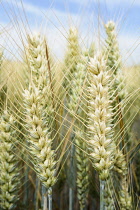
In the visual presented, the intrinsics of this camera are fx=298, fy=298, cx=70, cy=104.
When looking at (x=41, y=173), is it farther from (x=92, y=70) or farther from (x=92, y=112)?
(x=92, y=70)

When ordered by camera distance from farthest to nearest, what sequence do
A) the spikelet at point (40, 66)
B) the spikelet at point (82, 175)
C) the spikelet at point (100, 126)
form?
the spikelet at point (82, 175) → the spikelet at point (40, 66) → the spikelet at point (100, 126)

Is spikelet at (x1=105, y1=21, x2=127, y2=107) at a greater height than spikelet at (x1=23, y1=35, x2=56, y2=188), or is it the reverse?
spikelet at (x1=105, y1=21, x2=127, y2=107)

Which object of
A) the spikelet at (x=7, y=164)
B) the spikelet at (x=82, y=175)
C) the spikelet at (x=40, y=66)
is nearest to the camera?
the spikelet at (x=40, y=66)

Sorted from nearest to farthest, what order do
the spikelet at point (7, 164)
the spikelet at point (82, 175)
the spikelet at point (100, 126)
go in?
the spikelet at point (100, 126) → the spikelet at point (7, 164) → the spikelet at point (82, 175)

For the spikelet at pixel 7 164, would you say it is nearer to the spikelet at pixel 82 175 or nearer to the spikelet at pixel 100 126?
the spikelet at pixel 82 175

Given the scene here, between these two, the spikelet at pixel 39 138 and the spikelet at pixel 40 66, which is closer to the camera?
the spikelet at pixel 39 138

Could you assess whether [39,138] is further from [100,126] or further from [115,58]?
[115,58]

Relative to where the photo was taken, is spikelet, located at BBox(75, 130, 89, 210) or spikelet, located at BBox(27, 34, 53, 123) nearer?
spikelet, located at BBox(27, 34, 53, 123)

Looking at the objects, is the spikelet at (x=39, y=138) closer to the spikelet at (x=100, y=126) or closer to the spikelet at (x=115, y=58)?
the spikelet at (x=100, y=126)

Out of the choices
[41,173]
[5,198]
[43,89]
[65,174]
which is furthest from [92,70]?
[65,174]

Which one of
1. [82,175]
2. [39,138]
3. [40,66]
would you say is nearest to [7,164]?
[39,138]

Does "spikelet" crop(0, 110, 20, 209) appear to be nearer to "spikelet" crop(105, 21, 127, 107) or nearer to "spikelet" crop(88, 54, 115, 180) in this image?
"spikelet" crop(88, 54, 115, 180)

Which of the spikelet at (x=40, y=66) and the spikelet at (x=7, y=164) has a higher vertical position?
the spikelet at (x=40, y=66)

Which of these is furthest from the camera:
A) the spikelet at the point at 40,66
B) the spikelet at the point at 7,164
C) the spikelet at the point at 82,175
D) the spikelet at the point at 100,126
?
the spikelet at the point at 82,175
